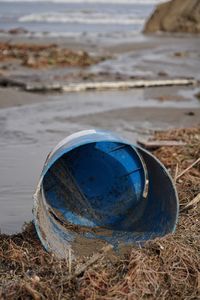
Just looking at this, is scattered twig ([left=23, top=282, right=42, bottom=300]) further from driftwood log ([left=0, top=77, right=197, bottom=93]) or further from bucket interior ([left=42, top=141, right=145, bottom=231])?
driftwood log ([left=0, top=77, right=197, bottom=93])

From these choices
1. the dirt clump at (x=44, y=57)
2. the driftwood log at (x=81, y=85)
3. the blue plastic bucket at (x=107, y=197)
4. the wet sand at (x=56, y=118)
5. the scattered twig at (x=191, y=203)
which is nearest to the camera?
the blue plastic bucket at (x=107, y=197)

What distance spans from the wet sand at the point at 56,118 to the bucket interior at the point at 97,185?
0.47 meters

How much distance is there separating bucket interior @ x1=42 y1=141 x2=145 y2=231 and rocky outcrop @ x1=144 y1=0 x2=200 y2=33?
96.9 ft

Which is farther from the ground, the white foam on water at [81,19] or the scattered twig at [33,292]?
the scattered twig at [33,292]

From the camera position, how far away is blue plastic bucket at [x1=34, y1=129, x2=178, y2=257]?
539 cm

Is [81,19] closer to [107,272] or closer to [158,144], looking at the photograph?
[158,144]

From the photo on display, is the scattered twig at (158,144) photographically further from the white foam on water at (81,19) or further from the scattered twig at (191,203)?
the white foam on water at (81,19)

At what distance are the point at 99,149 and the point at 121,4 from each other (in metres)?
71.8

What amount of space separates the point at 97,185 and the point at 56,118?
512 cm

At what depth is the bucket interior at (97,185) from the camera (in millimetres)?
5789

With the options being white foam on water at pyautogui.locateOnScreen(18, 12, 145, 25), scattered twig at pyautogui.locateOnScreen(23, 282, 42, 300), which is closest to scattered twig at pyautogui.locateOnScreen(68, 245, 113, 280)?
scattered twig at pyautogui.locateOnScreen(23, 282, 42, 300)

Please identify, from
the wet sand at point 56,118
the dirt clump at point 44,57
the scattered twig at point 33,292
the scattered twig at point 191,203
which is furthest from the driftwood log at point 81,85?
the scattered twig at point 33,292

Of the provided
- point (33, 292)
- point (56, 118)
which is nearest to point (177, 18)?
point (56, 118)

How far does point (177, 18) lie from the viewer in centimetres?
3516
